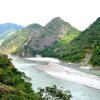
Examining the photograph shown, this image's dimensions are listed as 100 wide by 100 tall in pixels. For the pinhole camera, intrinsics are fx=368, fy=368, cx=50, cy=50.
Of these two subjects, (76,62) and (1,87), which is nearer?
(1,87)

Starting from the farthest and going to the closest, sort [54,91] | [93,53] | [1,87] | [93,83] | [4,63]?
[93,53], [93,83], [4,63], [54,91], [1,87]

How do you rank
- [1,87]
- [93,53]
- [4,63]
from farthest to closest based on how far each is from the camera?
[93,53]
[4,63]
[1,87]

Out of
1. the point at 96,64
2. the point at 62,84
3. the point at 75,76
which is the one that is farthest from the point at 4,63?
the point at 96,64

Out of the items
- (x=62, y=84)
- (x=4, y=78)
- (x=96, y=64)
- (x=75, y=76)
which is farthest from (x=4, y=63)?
(x=96, y=64)

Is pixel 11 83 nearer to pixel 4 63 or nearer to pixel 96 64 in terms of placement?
pixel 4 63

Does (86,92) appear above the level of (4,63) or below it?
below

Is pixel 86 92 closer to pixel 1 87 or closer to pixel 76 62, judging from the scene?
pixel 1 87

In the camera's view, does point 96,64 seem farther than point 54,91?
Yes

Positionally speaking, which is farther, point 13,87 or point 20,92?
point 13,87

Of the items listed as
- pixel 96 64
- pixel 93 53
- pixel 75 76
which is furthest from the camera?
pixel 93 53
